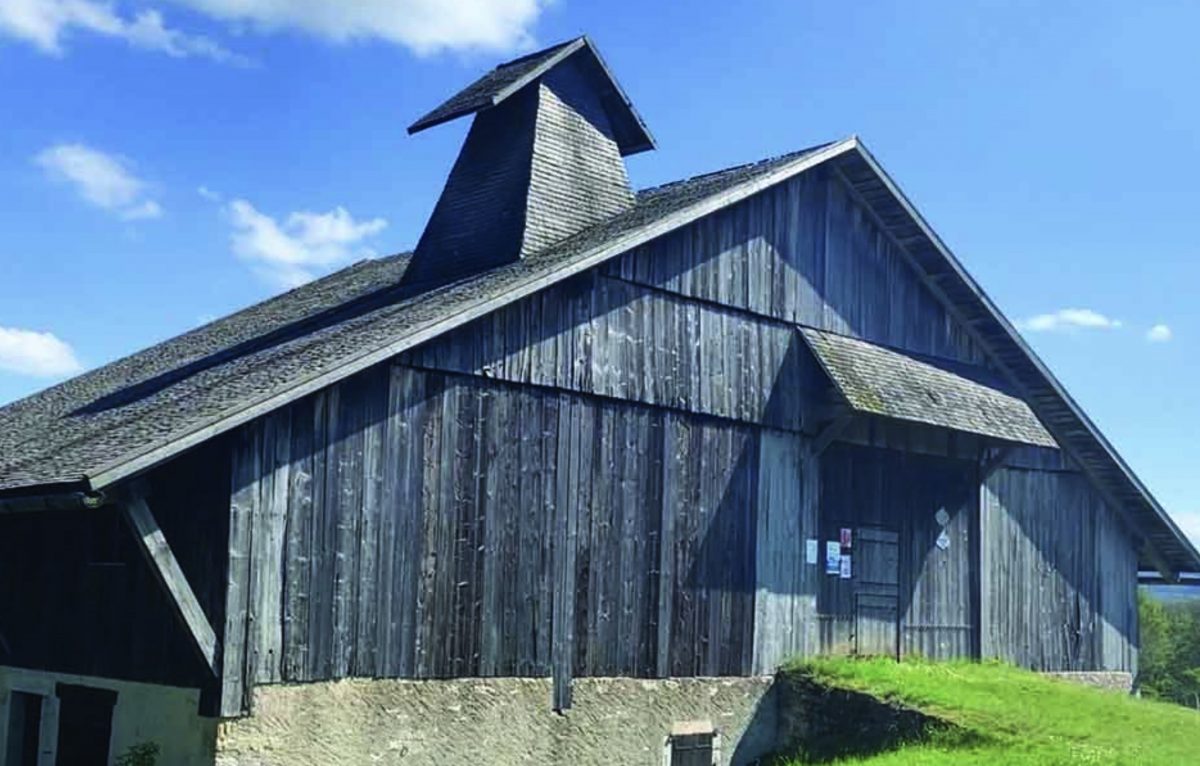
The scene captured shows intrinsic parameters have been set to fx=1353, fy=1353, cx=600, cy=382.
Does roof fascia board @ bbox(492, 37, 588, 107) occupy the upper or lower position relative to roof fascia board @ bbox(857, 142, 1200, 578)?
upper

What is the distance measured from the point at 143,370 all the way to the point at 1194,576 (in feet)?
61.6

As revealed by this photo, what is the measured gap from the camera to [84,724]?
1417 cm

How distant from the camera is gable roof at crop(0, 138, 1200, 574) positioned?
40.2 feet

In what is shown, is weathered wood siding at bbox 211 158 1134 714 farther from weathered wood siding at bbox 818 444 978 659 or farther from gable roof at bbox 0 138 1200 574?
gable roof at bbox 0 138 1200 574

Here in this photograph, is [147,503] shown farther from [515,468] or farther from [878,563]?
[878,563]

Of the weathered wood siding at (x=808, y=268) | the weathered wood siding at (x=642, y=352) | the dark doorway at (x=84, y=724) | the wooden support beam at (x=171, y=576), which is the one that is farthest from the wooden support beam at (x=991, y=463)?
the dark doorway at (x=84, y=724)

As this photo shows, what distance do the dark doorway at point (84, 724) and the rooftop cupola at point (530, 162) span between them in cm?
677

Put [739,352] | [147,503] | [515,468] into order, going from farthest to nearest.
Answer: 1. [739,352]
2. [515,468]
3. [147,503]

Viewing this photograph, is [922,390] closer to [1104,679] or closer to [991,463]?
[991,463]

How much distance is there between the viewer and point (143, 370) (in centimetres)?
2011

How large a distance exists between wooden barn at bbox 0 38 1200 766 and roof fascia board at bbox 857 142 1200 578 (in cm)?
7

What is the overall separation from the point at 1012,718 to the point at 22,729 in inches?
448

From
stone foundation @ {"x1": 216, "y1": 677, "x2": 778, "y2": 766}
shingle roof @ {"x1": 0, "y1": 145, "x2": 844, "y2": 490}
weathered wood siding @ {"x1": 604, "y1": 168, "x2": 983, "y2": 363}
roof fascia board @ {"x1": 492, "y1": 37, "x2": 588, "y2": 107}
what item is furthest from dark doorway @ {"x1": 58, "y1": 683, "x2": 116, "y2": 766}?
roof fascia board @ {"x1": 492, "y1": 37, "x2": 588, "y2": 107}

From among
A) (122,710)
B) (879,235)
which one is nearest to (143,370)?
(122,710)
